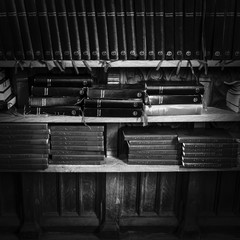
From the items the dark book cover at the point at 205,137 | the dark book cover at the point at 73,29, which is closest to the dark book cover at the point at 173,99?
the dark book cover at the point at 205,137

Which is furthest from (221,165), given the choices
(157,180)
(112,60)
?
(112,60)

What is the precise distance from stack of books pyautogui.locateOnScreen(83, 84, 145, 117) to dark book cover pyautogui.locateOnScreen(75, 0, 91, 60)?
0.18 metres

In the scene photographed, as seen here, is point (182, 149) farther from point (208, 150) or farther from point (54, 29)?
point (54, 29)

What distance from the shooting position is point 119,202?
97.3 inches

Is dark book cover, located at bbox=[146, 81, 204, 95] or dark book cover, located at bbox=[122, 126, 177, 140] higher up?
dark book cover, located at bbox=[146, 81, 204, 95]

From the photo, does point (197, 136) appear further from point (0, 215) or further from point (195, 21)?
point (0, 215)

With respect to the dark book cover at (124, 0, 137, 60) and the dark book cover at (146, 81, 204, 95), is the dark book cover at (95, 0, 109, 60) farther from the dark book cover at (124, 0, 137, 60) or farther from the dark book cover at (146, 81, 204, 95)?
the dark book cover at (146, 81, 204, 95)

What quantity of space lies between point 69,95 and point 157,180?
31.5 inches

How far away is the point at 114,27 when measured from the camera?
2.00 meters

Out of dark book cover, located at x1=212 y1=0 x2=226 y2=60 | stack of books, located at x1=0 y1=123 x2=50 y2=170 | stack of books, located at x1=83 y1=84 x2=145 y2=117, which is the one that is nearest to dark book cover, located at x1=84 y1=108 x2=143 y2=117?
stack of books, located at x1=83 y1=84 x2=145 y2=117

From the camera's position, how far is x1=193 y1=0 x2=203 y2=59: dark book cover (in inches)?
77.4

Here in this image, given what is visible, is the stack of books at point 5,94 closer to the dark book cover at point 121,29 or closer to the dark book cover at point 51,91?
the dark book cover at point 51,91

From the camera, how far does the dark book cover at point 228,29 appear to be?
196 centimetres

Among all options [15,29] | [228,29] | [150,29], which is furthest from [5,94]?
[228,29]
